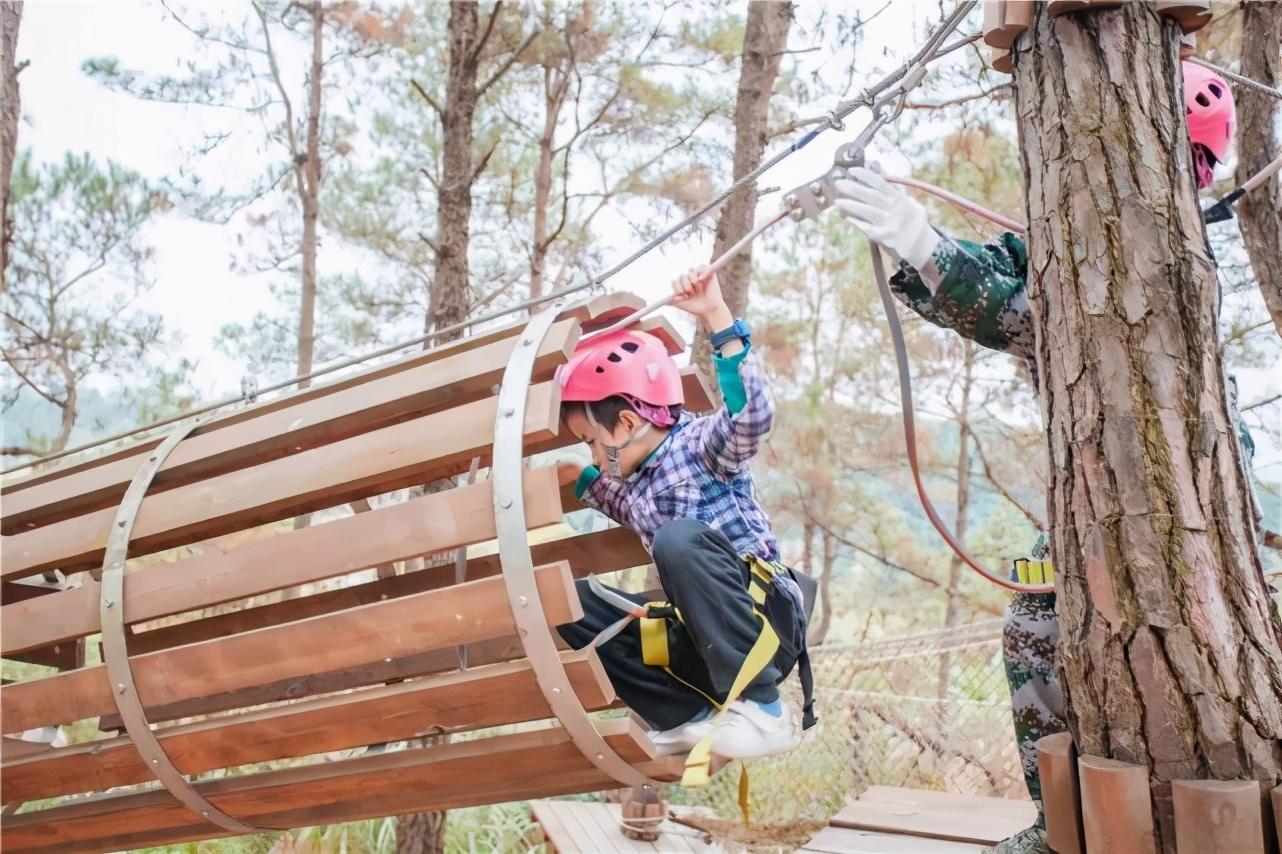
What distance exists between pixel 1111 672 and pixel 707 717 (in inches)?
34.0

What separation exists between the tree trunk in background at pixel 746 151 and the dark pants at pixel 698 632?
204 cm

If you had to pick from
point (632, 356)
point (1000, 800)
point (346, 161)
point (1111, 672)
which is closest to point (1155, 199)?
point (1111, 672)

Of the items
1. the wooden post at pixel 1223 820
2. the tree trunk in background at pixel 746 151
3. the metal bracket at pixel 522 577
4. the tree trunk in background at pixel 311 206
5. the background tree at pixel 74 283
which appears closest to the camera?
the wooden post at pixel 1223 820

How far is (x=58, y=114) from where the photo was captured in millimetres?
7293

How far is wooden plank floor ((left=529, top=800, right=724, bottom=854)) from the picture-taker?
4223 millimetres

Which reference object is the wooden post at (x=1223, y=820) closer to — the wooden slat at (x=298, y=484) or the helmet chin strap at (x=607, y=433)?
the wooden slat at (x=298, y=484)

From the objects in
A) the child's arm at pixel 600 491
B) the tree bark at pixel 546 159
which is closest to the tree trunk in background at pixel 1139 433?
the child's arm at pixel 600 491

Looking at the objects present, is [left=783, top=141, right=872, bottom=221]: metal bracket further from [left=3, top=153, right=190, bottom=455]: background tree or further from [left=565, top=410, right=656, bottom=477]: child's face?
[left=3, top=153, right=190, bottom=455]: background tree

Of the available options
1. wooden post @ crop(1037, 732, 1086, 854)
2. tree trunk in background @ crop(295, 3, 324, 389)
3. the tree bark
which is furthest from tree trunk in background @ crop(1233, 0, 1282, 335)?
tree trunk in background @ crop(295, 3, 324, 389)

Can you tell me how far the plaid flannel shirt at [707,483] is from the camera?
2.16 metres

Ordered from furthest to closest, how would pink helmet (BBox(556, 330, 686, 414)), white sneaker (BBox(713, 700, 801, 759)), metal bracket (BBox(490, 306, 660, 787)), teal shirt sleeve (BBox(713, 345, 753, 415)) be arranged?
pink helmet (BBox(556, 330, 686, 414)), teal shirt sleeve (BBox(713, 345, 753, 415)), white sneaker (BBox(713, 700, 801, 759)), metal bracket (BBox(490, 306, 660, 787))

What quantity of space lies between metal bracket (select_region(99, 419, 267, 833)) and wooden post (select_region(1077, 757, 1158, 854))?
166 centimetres

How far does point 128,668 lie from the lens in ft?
6.73

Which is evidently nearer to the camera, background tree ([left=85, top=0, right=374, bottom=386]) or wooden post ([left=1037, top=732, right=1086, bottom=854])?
wooden post ([left=1037, top=732, right=1086, bottom=854])
